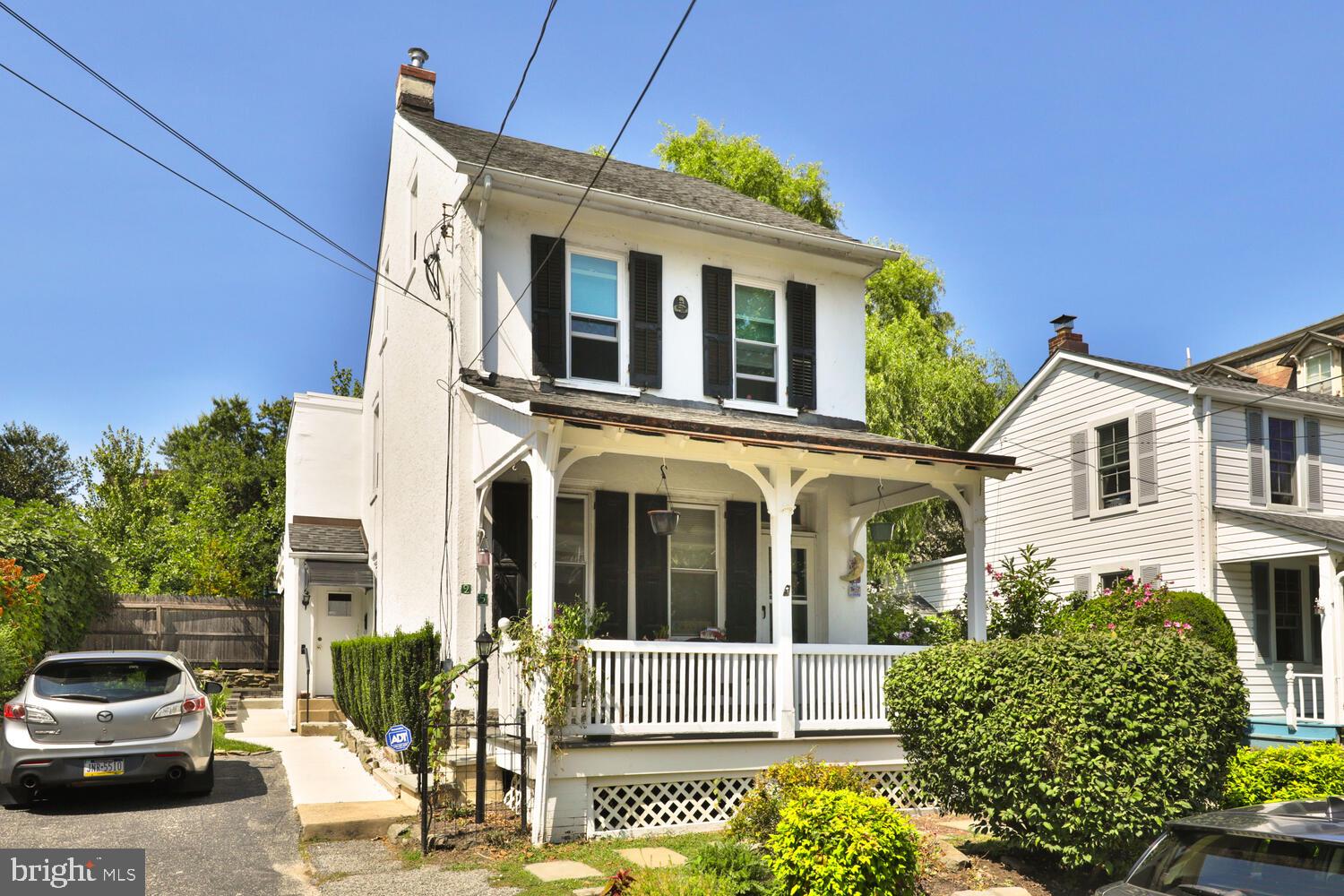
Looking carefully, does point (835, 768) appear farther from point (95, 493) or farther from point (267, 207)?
point (95, 493)

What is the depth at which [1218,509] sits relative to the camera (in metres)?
18.2

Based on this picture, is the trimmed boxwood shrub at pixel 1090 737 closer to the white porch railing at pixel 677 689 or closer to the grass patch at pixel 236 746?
the white porch railing at pixel 677 689

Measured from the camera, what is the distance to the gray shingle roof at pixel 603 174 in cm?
1362

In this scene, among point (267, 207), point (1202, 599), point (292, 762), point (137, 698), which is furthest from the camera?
point (1202, 599)

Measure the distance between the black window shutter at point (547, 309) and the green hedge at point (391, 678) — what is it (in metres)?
3.56

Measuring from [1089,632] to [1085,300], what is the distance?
1700 cm

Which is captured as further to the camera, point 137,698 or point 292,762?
point 292,762

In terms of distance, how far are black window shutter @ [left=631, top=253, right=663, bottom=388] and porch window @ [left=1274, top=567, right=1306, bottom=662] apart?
13093mm

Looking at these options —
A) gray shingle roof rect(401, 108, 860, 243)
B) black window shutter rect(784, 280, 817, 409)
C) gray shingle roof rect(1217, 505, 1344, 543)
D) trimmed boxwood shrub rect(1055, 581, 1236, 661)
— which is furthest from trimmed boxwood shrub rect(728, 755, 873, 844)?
gray shingle roof rect(1217, 505, 1344, 543)

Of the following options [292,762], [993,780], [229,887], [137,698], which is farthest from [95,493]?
[993,780]

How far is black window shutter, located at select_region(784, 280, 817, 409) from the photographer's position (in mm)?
14352

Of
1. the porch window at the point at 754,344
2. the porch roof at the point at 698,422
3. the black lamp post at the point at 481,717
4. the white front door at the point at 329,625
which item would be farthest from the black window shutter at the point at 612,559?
the white front door at the point at 329,625

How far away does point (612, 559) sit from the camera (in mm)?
12414

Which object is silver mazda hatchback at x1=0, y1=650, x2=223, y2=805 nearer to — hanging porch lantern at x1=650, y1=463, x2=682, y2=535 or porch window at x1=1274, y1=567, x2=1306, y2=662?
hanging porch lantern at x1=650, y1=463, x2=682, y2=535
